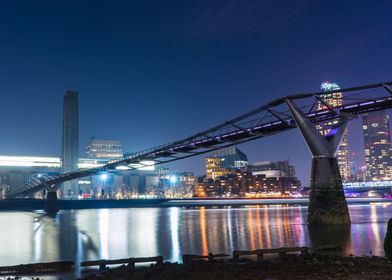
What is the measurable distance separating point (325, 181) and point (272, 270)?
2929 centimetres

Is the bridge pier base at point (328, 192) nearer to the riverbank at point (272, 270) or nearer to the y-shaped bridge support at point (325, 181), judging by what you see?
the y-shaped bridge support at point (325, 181)

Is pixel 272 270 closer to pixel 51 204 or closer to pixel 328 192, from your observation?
pixel 328 192

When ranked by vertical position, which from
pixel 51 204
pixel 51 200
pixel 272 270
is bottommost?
pixel 272 270

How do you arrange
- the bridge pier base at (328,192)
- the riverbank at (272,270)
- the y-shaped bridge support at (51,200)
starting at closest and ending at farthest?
1. the riverbank at (272,270)
2. the bridge pier base at (328,192)
3. the y-shaped bridge support at (51,200)

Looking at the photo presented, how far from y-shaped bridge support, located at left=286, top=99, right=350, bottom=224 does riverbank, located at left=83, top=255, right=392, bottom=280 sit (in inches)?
912

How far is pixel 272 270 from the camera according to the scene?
969 inches

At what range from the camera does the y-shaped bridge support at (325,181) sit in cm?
5144

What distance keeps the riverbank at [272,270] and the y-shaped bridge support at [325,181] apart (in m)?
23.2

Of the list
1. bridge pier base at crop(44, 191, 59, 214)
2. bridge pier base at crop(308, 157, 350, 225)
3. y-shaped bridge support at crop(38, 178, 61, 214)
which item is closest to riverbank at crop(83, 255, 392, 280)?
bridge pier base at crop(308, 157, 350, 225)

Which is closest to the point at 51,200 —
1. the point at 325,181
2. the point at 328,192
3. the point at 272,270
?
the point at 325,181

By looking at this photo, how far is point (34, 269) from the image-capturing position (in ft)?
89.1

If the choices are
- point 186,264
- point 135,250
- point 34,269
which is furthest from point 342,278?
point 135,250

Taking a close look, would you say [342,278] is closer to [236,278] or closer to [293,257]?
[236,278]

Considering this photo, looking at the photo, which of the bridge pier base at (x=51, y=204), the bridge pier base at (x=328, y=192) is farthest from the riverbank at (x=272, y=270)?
the bridge pier base at (x=51, y=204)
